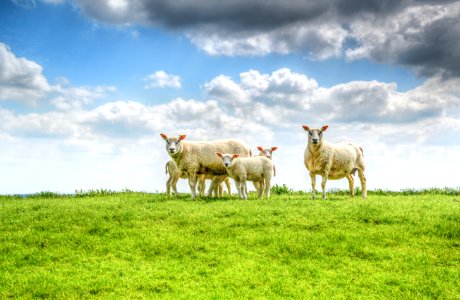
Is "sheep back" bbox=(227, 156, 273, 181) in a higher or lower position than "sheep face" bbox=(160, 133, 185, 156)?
lower

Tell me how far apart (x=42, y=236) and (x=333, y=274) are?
880cm

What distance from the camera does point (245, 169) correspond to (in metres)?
20.3

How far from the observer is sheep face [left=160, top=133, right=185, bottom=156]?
2110 cm

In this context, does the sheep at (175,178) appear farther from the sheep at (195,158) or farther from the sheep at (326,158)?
the sheep at (326,158)

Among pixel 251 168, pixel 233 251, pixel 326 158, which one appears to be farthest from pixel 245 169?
pixel 233 251

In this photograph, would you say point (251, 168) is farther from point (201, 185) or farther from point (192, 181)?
point (201, 185)

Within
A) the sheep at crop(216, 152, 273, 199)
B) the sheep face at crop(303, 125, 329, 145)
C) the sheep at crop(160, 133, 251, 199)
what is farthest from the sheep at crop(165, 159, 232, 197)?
the sheep face at crop(303, 125, 329, 145)

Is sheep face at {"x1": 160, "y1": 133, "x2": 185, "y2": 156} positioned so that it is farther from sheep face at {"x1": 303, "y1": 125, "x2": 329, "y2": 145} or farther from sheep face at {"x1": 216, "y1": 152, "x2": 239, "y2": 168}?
sheep face at {"x1": 303, "y1": 125, "x2": 329, "y2": 145}

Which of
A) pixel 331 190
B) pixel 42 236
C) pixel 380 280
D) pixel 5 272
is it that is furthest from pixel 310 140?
pixel 5 272

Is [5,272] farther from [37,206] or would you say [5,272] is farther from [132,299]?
[37,206]

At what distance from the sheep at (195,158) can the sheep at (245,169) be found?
1074mm

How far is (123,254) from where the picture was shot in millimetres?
13312

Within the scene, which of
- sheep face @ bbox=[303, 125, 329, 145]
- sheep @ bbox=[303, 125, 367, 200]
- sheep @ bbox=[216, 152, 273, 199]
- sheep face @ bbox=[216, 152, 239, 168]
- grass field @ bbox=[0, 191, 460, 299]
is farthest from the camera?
sheep @ bbox=[303, 125, 367, 200]

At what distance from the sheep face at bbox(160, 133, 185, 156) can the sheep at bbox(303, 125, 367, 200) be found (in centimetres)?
561
